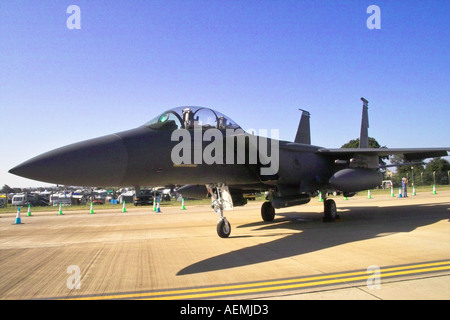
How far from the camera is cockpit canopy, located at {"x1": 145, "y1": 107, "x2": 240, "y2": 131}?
21.4 ft

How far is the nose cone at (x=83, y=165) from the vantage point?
467cm

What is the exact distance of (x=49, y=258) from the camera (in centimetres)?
625

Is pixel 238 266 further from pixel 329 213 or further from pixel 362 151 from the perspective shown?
pixel 362 151

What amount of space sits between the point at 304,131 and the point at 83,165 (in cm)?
1142

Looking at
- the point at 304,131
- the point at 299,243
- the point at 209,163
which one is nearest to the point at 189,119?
the point at 209,163

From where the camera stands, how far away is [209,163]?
7273mm

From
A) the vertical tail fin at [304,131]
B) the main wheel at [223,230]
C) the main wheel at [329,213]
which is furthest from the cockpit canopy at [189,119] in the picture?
the vertical tail fin at [304,131]

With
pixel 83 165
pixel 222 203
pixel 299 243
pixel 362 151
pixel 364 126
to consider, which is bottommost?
pixel 299 243

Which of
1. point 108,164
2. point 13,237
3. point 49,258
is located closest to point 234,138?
point 108,164

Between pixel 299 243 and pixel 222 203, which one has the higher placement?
pixel 222 203

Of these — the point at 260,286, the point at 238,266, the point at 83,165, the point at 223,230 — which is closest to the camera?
the point at 260,286

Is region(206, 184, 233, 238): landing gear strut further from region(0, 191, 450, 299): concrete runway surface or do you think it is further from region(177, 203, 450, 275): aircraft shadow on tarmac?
region(177, 203, 450, 275): aircraft shadow on tarmac

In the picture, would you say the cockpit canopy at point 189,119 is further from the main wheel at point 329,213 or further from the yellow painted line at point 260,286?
the main wheel at point 329,213
